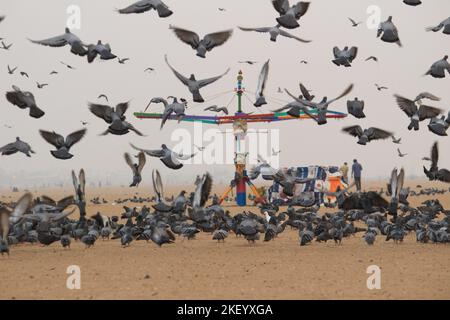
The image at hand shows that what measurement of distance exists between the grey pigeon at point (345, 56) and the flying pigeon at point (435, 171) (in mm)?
3913

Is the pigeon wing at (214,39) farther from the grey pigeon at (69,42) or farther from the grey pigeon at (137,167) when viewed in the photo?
the grey pigeon at (137,167)

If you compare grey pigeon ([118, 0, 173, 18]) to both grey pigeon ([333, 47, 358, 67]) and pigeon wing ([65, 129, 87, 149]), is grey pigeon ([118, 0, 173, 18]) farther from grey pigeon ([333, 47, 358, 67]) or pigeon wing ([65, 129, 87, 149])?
grey pigeon ([333, 47, 358, 67])

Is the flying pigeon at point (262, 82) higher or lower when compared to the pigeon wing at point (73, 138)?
higher

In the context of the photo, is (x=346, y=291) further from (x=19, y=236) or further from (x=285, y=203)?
(x=285, y=203)

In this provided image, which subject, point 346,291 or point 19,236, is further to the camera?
point 19,236

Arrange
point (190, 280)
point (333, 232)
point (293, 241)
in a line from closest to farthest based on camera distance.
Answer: point (190, 280) → point (333, 232) → point (293, 241)

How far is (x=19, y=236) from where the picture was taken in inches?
927

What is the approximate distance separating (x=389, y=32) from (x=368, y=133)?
3447 millimetres

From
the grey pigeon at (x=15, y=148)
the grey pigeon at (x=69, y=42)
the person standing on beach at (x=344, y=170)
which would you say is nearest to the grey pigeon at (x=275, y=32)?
the grey pigeon at (x=69, y=42)

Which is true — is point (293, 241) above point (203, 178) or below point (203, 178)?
below

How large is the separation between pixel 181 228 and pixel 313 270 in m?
8.38

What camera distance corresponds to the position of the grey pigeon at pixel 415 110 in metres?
21.0

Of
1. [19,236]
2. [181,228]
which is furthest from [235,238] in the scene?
[19,236]

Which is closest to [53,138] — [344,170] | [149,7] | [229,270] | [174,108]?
[174,108]
